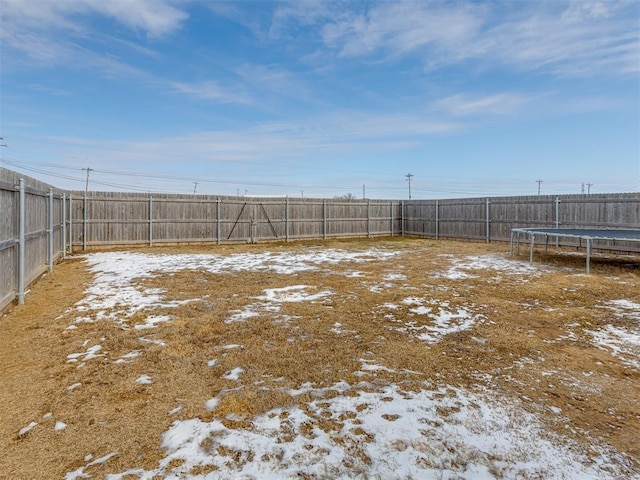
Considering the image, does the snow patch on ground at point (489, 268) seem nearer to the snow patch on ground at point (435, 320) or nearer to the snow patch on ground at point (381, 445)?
the snow patch on ground at point (435, 320)

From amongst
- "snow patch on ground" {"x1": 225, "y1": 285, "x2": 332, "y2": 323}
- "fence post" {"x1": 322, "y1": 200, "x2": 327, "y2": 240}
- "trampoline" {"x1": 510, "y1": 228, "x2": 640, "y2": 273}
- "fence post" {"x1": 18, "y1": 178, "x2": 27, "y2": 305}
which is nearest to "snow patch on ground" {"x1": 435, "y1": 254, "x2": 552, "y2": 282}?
"trampoline" {"x1": 510, "y1": 228, "x2": 640, "y2": 273}

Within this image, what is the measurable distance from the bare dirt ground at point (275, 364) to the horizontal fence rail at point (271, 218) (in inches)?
126

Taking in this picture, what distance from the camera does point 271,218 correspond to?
15.3 metres

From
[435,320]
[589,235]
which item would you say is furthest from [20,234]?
[589,235]

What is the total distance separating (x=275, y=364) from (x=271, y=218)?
495 inches

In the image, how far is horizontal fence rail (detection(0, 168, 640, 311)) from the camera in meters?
8.47

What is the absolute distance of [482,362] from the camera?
3.11 meters

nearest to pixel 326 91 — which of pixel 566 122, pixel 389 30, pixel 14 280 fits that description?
pixel 389 30

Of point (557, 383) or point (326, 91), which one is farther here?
point (326, 91)

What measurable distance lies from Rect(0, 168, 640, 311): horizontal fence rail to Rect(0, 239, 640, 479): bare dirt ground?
3.21 metres

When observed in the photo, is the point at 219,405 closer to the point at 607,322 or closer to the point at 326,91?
the point at 607,322

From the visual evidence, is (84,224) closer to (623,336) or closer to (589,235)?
(623,336)

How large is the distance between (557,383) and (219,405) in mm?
2607

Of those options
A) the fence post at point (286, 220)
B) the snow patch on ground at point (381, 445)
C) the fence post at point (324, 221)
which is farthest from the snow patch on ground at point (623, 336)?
the fence post at point (324, 221)
